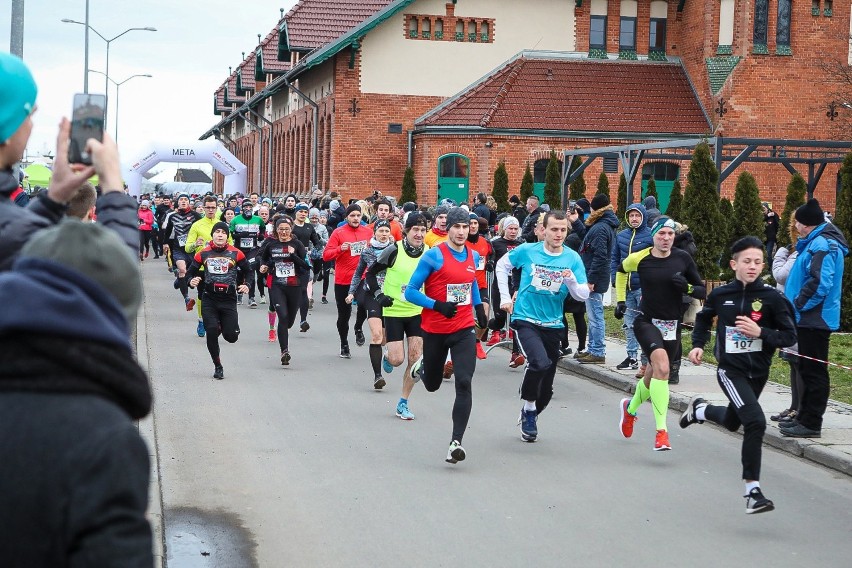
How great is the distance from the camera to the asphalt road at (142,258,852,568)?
689cm

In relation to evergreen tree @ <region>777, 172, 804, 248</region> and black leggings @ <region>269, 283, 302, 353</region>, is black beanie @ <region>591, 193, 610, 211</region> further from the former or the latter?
evergreen tree @ <region>777, 172, 804, 248</region>

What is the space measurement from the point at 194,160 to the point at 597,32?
16.4 meters

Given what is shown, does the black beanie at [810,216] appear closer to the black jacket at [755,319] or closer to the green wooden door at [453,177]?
the black jacket at [755,319]

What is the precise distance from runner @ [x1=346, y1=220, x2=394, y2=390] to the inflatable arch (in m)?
32.7

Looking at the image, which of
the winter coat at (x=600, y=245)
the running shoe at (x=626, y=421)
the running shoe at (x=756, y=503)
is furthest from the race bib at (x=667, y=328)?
the winter coat at (x=600, y=245)

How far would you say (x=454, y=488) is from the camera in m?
8.50

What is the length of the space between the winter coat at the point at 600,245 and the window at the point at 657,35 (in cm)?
3078

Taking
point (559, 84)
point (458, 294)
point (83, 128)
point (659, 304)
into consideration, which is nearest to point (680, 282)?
point (659, 304)

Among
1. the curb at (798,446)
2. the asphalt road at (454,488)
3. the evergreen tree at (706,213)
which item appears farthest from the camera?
the evergreen tree at (706,213)

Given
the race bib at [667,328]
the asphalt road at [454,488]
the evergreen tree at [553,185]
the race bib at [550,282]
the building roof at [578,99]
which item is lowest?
the asphalt road at [454,488]

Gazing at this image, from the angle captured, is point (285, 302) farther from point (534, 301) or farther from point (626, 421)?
point (626, 421)

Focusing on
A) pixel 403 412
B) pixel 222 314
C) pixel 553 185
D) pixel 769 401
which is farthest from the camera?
pixel 553 185

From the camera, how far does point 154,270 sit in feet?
114

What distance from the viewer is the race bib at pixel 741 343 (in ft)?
27.5
